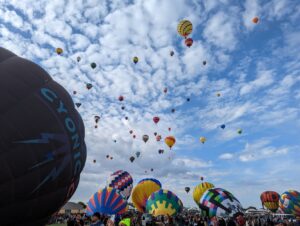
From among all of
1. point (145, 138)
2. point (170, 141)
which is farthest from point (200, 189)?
point (145, 138)

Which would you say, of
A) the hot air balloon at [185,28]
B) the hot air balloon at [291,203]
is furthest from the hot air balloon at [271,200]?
the hot air balloon at [185,28]

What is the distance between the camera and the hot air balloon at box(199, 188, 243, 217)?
16.0m

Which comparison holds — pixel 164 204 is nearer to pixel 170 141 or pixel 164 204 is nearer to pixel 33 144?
pixel 170 141

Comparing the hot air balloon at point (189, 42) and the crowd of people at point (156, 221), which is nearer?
the crowd of people at point (156, 221)

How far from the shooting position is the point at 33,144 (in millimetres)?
7129

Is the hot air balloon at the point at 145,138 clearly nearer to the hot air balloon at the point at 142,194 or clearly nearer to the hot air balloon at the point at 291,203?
the hot air balloon at the point at 142,194

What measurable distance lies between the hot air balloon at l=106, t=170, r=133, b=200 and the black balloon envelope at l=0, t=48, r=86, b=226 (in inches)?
1149

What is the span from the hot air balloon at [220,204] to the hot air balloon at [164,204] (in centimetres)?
494

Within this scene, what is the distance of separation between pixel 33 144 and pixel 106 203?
14.8m

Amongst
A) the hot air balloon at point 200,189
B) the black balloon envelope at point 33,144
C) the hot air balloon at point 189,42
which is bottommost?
the black balloon envelope at point 33,144

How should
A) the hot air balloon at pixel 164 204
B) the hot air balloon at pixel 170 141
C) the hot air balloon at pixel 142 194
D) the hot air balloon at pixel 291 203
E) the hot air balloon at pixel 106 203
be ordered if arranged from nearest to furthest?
1. the hot air balloon at pixel 106 203
2. the hot air balloon at pixel 164 204
3. the hot air balloon at pixel 142 194
4. the hot air balloon at pixel 291 203
5. the hot air balloon at pixel 170 141

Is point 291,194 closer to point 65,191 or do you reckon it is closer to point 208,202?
point 208,202

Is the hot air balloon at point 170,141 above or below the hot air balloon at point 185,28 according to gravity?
below

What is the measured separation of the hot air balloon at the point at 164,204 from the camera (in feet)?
73.7
